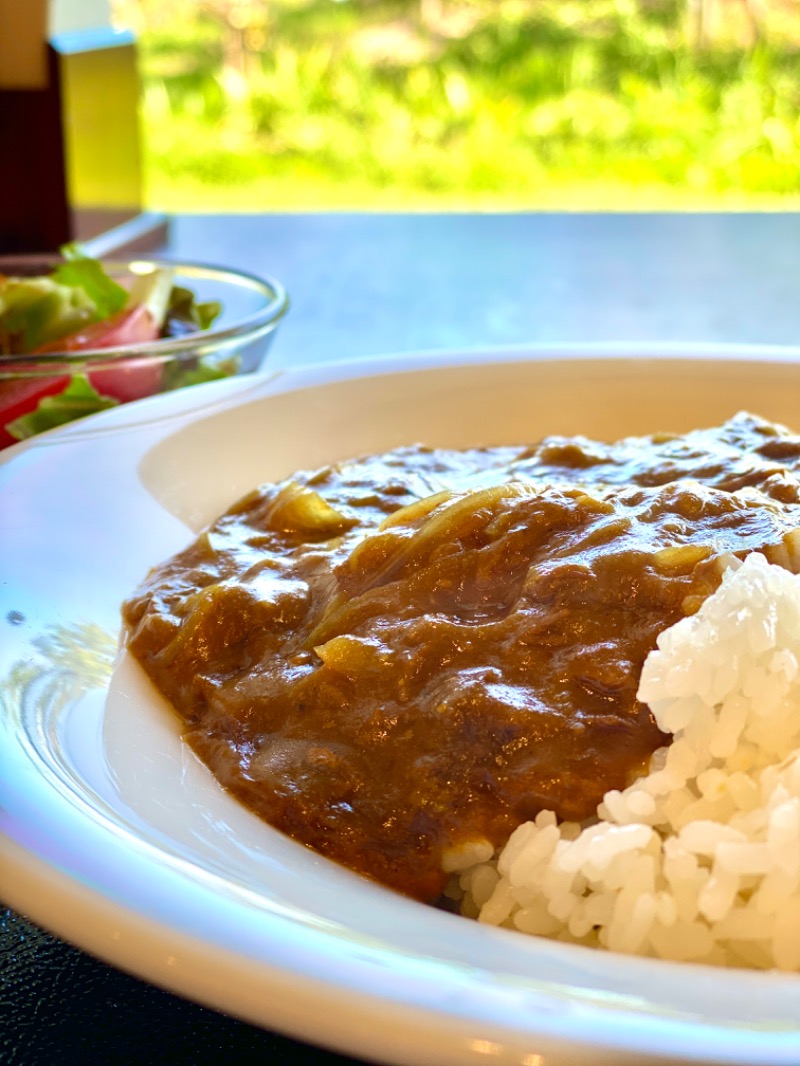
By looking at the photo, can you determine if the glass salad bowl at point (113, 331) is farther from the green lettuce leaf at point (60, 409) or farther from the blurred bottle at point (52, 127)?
the blurred bottle at point (52, 127)

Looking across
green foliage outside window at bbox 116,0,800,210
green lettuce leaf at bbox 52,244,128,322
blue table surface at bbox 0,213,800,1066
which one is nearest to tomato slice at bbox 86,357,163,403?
green lettuce leaf at bbox 52,244,128,322

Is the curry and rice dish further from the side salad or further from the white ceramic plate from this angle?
the side salad

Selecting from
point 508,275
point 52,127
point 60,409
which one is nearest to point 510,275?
point 508,275

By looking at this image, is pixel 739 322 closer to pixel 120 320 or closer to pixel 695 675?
pixel 120 320

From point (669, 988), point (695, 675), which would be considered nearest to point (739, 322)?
point (695, 675)

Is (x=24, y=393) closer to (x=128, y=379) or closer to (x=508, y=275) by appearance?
(x=128, y=379)

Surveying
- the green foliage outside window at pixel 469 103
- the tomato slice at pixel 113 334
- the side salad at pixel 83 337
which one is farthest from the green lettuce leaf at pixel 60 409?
the green foliage outside window at pixel 469 103
